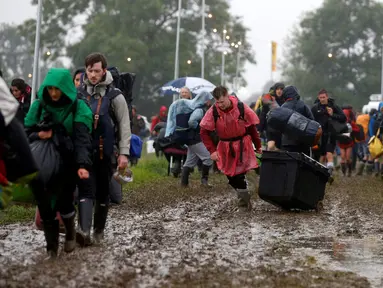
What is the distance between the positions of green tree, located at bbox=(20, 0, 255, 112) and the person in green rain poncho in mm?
61343

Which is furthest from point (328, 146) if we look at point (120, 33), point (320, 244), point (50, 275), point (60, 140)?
point (120, 33)

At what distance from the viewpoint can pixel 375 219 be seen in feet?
43.3

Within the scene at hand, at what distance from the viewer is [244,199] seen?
14.2 meters

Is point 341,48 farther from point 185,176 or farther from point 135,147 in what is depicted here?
point 135,147

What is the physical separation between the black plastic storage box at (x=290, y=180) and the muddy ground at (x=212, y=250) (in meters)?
0.20

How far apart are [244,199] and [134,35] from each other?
5880cm

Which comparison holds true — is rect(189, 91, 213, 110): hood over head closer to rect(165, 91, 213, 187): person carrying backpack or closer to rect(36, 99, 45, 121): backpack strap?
rect(165, 91, 213, 187): person carrying backpack

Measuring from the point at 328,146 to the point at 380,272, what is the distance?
13356 mm

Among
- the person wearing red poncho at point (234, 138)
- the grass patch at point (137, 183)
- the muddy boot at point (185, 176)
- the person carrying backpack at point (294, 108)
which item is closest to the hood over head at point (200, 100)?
the muddy boot at point (185, 176)

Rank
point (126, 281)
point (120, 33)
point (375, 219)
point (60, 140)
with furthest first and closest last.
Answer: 1. point (120, 33)
2. point (375, 219)
3. point (60, 140)
4. point (126, 281)

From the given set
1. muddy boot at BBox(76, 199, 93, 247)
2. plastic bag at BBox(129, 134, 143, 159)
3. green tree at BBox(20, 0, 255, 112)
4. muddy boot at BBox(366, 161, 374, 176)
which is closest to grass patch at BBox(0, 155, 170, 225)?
plastic bag at BBox(129, 134, 143, 159)

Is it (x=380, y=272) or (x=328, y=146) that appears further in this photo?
(x=328, y=146)

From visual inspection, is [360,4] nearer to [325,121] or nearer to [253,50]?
[253,50]

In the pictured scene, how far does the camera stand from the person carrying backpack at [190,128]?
18.7 metres
